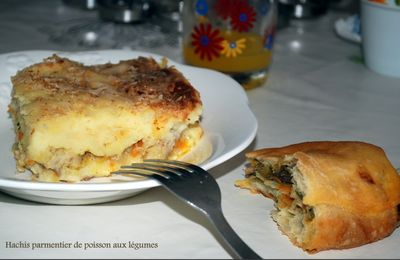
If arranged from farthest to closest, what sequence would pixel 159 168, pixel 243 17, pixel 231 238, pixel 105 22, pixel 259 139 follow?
pixel 105 22 < pixel 243 17 < pixel 259 139 < pixel 159 168 < pixel 231 238

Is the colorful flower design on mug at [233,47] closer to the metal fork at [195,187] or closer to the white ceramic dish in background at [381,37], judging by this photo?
the white ceramic dish in background at [381,37]

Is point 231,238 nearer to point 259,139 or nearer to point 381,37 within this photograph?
point 259,139

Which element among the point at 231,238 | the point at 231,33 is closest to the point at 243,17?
the point at 231,33

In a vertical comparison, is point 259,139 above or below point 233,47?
below

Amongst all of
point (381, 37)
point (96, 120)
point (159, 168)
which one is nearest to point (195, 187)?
point (159, 168)

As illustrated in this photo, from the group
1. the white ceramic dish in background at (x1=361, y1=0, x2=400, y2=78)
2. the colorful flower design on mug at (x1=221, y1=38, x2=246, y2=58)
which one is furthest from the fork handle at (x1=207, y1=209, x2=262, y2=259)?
the white ceramic dish in background at (x1=361, y1=0, x2=400, y2=78)

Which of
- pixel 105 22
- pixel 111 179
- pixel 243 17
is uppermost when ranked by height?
pixel 243 17

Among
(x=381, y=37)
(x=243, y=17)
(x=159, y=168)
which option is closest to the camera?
(x=159, y=168)

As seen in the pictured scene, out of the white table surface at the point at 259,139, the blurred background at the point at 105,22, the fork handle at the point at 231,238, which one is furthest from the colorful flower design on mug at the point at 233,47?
the fork handle at the point at 231,238

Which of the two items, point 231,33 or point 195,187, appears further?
point 231,33
